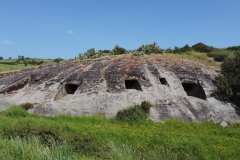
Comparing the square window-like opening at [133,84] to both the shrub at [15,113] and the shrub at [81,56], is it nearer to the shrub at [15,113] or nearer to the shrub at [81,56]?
the shrub at [15,113]

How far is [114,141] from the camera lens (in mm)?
21359

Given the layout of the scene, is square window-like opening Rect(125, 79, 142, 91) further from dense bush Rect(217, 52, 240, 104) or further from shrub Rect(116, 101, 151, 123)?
dense bush Rect(217, 52, 240, 104)

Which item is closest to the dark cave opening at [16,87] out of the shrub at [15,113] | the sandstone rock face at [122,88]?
the sandstone rock face at [122,88]

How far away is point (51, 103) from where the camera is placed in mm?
32375

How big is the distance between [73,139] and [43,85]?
17881 mm

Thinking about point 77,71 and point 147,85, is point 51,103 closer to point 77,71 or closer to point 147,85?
point 77,71

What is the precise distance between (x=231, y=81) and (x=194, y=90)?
4.01 m

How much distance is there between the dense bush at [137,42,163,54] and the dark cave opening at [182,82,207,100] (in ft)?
34.6

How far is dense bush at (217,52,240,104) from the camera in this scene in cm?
3316

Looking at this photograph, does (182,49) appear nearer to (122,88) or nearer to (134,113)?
(122,88)

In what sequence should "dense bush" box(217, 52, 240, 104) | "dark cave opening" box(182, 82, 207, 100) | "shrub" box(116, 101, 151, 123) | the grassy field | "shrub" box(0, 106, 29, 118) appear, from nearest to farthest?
the grassy field < "shrub" box(116, 101, 151, 123) < "shrub" box(0, 106, 29, 118) < "dense bush" box(217, 52, 240, 104) < "dark cave opening" box(182, 82, 207, 100)

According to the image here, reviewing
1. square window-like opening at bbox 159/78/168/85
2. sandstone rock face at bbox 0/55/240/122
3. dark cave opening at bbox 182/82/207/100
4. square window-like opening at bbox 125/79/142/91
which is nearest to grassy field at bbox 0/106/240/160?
sandstone rock face at bbox 0/55/240/122

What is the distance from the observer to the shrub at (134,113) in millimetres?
28425

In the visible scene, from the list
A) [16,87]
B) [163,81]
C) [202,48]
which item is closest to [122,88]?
[163,81]
